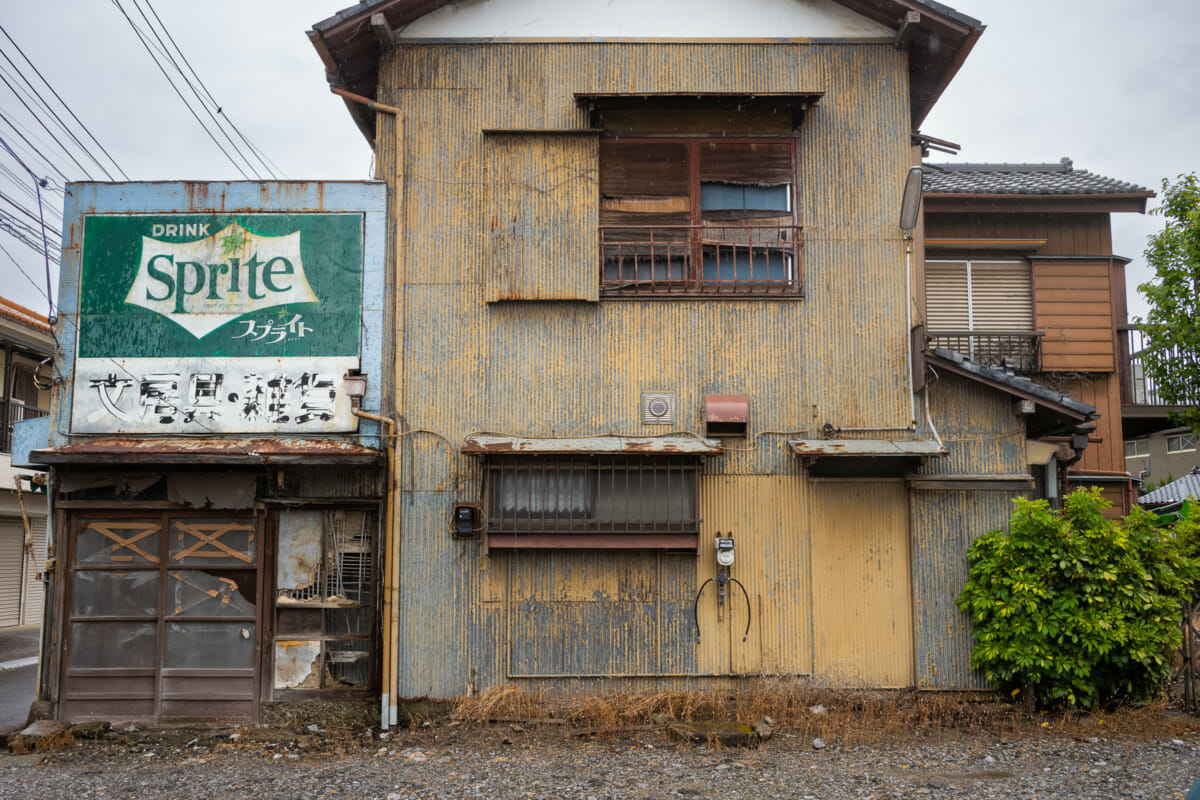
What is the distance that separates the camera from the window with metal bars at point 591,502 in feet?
28.9

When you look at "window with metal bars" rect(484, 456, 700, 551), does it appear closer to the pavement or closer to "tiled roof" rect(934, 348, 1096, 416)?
"tiled roof" rect(934, 348, 1096, 416)

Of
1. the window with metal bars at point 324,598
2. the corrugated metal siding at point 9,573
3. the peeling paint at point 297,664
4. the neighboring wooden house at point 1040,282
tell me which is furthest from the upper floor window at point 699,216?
the corrugated metal siding at point 9,573

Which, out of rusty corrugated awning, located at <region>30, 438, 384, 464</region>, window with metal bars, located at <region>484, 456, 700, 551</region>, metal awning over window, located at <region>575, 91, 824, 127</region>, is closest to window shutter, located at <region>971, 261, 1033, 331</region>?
metal awning over window, located at <region>575, 91, 824, 127</region>

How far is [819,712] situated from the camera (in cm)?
856

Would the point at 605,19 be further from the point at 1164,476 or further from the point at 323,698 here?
the point at 1164,476

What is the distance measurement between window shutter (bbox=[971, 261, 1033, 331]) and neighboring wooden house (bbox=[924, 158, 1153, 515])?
0.02 metres

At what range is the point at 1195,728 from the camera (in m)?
8.12

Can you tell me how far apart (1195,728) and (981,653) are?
6.66 feet

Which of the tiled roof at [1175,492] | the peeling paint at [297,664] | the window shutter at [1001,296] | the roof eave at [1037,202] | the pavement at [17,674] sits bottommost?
the pavement at [17,674]

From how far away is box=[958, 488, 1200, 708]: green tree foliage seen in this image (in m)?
8.16

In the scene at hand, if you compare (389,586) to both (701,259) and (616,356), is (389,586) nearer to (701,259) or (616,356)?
(616,356)

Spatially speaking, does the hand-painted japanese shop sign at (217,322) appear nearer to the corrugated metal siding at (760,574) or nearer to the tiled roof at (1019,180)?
the corrugated metal siding at (760,574)

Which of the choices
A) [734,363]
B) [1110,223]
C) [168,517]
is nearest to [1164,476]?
[1110,223]

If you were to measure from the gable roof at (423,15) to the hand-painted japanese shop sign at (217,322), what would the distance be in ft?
6.30
